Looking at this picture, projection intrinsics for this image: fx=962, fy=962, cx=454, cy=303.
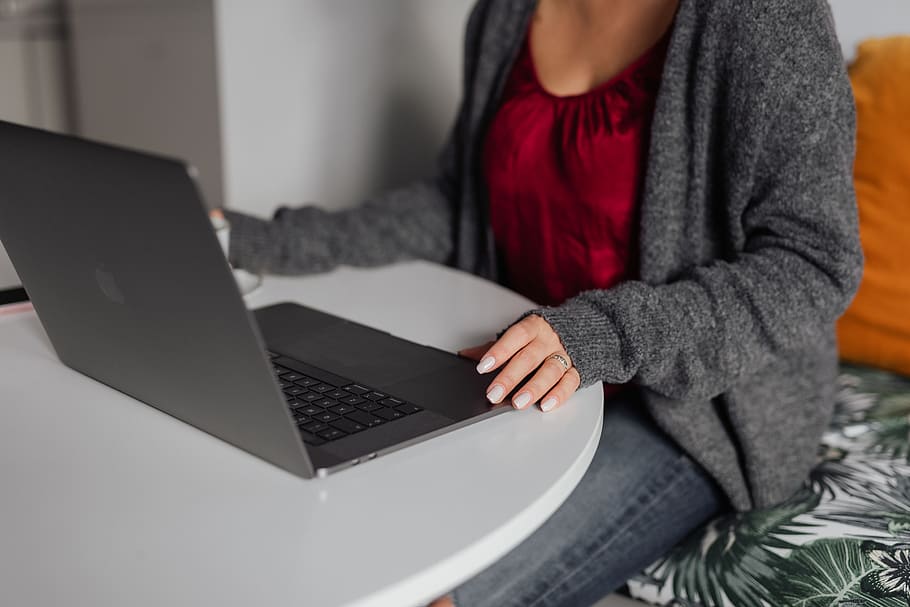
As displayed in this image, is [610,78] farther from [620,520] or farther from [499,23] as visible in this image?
[620,520]

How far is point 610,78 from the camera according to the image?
1.15 metres

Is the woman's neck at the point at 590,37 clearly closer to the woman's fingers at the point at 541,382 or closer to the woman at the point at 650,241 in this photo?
the woman at the point at 650,241

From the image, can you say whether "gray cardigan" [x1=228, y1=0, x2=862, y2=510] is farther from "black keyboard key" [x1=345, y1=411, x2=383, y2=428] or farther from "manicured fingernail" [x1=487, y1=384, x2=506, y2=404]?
"black keyboard key" [x1=345, y1=411, x2=383, y2=428]

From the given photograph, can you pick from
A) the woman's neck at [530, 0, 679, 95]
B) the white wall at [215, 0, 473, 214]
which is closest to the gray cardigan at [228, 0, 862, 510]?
the woman's neck at [530, 0, 679, 95]

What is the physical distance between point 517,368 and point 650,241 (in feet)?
1.05

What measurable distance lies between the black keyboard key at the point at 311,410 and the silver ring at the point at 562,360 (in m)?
0.20

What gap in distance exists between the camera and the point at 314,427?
0.72 meters

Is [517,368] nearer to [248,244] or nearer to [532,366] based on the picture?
[532,366]

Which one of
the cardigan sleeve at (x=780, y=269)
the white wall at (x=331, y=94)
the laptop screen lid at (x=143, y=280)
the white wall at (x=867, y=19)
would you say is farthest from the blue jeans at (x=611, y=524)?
the white wall at (x=331, y=94)

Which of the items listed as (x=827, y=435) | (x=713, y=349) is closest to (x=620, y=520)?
(x=713, y=349)

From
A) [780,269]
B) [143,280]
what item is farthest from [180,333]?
[780,269]

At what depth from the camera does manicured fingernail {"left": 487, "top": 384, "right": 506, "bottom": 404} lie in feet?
2.53

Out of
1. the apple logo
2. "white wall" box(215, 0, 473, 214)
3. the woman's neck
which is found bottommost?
"white wall" box(215, 0, 473, 214)

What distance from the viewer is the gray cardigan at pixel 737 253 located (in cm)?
91
